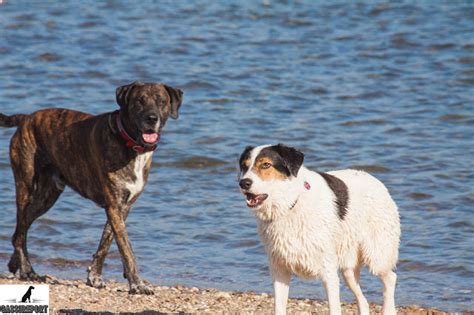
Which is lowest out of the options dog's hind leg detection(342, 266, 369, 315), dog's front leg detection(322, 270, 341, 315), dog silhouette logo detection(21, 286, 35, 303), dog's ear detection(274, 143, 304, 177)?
dog silhouette logo detection(21, 286, 35, 303)

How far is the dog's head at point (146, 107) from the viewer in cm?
994

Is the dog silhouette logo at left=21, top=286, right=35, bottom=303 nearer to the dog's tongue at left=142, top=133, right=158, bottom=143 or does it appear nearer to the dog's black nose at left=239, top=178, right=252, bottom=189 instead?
the dog's tongue at left=142, top=133, right=158, bottom=143

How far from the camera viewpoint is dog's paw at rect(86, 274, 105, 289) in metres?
10.6

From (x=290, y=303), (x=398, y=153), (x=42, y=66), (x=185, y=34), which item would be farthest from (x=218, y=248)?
(x=185, y=34)

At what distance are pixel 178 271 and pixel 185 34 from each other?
11.4 meters

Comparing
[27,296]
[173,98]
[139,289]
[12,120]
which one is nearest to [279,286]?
[27,296]

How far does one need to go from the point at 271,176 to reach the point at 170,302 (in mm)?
2306

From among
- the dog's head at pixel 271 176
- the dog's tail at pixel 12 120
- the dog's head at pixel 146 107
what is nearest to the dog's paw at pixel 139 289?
the dog's head at pixel 146 107

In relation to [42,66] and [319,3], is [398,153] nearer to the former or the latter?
[42,66]

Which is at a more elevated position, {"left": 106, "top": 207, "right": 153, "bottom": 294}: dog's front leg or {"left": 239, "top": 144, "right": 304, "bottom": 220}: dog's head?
{"left": 239, "top": 144, "right": 304, "bottom": 220}: dog's head

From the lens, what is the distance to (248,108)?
17.7 meters

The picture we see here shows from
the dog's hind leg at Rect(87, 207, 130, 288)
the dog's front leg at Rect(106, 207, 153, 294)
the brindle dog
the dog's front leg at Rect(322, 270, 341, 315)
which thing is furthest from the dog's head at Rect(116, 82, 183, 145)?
the dog's front leg at Rect(322, 270, 341, 315)

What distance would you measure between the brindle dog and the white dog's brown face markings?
1.99m

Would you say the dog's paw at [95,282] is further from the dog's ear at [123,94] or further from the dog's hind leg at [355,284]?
the dog's hind leg at [355,284]
